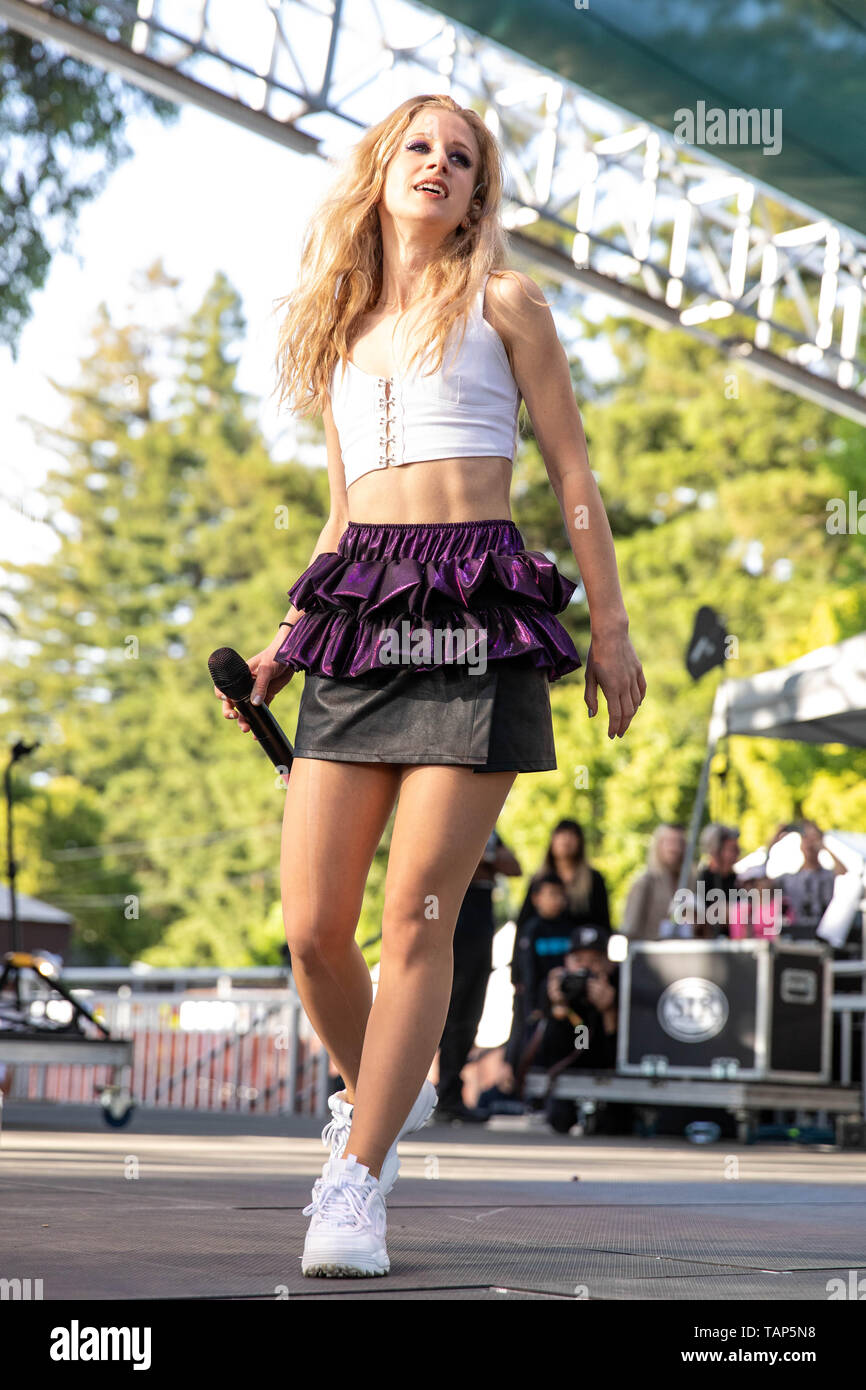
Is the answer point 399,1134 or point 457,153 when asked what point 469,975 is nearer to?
point 399,1134

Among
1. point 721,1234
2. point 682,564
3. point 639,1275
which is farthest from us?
point 682,564

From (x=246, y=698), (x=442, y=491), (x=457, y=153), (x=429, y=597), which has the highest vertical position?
(x=457, y=153)

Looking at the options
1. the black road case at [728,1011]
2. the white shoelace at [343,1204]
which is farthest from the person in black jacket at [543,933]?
the white shoelace at [343,1204]

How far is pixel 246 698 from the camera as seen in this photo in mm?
2832

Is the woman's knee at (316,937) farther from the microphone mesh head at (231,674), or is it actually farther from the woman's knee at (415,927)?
the microphone mesh head at (231,674)

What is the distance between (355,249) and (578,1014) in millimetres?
6123

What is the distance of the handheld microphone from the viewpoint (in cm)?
277

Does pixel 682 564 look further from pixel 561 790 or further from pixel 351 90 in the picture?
pixel 351 90

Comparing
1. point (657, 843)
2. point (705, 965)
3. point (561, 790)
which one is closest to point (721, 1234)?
point (705, 965)

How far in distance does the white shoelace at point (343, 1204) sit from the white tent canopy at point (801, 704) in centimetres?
608

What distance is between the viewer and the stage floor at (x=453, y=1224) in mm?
2061

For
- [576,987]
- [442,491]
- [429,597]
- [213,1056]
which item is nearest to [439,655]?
[429,597]

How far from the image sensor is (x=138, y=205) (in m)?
35.4
